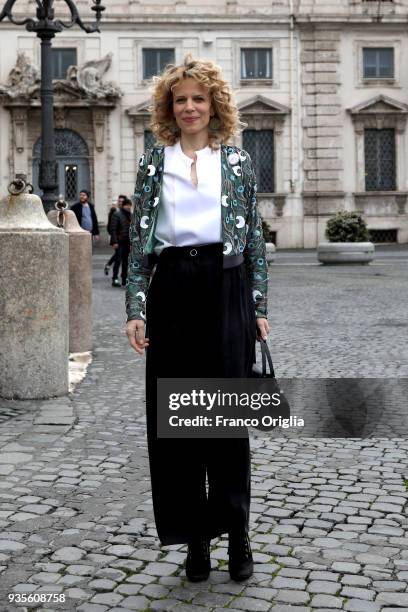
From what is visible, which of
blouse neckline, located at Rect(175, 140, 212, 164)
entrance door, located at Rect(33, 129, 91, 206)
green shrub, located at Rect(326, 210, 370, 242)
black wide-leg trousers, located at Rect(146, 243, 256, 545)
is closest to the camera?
black wide-leg trousers, located at Rect(146, 243, 256, 545)

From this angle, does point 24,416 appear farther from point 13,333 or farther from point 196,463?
point 196,463

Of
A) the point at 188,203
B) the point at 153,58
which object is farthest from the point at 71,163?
the point at 188,203

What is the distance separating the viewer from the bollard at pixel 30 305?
22.1 feet

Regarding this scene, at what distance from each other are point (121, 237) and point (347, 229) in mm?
7477

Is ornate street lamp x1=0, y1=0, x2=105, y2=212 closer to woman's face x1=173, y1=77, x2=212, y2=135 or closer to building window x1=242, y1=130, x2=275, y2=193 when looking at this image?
woman's face x1=173, y1=77, x2=212, y2=135

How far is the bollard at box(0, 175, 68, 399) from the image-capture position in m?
6.75

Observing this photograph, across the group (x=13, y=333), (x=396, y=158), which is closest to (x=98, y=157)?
(x=396, y=158)

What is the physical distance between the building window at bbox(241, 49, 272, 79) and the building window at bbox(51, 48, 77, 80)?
17.9 feet

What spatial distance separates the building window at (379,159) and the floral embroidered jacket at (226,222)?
30.0 m

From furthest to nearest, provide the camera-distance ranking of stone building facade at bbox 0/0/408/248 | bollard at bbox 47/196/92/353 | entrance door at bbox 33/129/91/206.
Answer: entrance door at bbox 33/129/91/206 → stone building facade at bbox 0/0/408/248 → bollard at bbox 47/196/92/353

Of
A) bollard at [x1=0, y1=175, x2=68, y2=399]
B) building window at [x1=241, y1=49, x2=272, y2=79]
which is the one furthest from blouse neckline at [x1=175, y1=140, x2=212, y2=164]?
building window at [x1=241, y1=49, x2=272, y2=79]

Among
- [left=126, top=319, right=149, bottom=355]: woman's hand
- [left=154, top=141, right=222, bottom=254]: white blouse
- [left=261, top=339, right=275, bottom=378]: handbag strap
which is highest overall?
[left=154, top=141, right=222, bottom=254]: white blouse

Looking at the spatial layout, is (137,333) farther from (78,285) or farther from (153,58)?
(153,58)

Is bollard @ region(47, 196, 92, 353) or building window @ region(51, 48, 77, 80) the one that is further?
building window @ region(51, 48, 77, 80)
